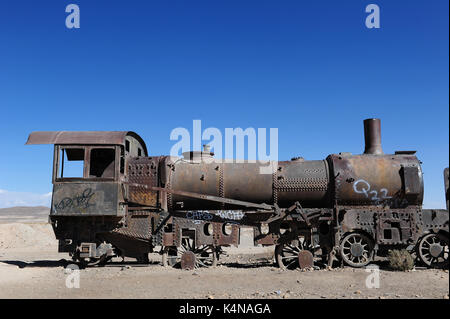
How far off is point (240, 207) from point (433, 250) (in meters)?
5.45

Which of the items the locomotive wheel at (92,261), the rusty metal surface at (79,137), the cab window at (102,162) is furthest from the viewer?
the cab window at (102,162)

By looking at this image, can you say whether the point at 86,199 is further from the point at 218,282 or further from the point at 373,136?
the point at 373,136

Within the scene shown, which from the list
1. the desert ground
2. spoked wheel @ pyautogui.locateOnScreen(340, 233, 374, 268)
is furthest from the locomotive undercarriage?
the desert ground

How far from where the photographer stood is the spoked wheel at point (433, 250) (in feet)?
33.4

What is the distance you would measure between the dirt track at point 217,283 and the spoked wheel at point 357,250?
0.47 m

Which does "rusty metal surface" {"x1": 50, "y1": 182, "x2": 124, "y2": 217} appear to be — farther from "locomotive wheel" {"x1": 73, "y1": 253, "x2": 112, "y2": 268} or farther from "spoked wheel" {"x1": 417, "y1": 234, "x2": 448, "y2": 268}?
"spoked wheel" {"x1": 417, "y1": 234, "x2": 448, "y2": 268}

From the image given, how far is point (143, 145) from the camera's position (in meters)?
12.8

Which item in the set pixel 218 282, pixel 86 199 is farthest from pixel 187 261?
pixel 86 199

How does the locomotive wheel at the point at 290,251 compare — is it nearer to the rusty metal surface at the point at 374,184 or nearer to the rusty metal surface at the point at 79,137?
the rusty metal surface at the point at 374,184

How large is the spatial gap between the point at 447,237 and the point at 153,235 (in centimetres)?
828

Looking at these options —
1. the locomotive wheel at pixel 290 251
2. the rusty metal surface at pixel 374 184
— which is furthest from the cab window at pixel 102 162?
the rusty metal surface at pixel 374 184

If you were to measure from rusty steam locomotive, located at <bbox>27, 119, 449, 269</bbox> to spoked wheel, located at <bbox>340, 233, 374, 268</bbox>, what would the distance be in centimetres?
3
